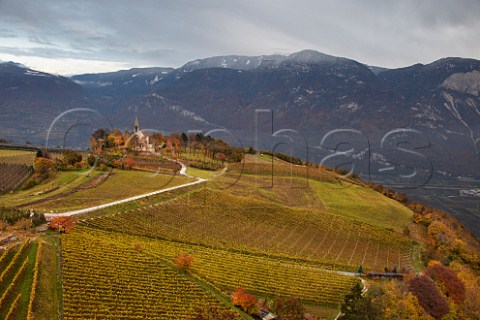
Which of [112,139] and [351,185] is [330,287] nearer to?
[351,185]

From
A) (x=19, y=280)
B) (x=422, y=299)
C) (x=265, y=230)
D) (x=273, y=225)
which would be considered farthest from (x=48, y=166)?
(x=422, y=299)

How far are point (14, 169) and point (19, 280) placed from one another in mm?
51705

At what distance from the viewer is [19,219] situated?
→ 44344 millimetres

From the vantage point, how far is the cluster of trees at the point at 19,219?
41.8 m

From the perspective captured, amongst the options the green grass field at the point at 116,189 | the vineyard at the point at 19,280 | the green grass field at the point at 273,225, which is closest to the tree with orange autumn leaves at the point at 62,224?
the green grass field at the point at 273,225

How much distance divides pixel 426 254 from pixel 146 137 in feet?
245

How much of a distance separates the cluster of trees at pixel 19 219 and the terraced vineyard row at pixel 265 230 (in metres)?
6.27

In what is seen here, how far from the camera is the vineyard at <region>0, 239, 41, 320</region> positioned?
91.2ft

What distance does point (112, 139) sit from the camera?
11156cm

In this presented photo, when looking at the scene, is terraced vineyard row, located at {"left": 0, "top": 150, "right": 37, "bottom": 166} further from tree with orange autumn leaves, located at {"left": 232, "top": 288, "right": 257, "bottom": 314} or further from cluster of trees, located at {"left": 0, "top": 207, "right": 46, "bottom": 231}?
tree with orange autumn leaves, located at {"left": 232, "top": 288, "right": 257, "bottom": 314}

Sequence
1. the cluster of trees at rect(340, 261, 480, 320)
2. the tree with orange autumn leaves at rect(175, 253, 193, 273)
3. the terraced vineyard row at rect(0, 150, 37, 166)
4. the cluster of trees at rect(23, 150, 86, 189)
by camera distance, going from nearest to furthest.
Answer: the tree with orange autumn leaves at rect(175, 253, 193, 273)
the cluster of trees at rect(340, 261, 480, 320)
the cluster of trees at rect(23, 150, 86, 189)
the terraced vineyard row at rect(0, 150, 37, 166)

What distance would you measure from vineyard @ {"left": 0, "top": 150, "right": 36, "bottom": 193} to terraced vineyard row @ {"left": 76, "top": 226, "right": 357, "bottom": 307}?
30596 millimetres

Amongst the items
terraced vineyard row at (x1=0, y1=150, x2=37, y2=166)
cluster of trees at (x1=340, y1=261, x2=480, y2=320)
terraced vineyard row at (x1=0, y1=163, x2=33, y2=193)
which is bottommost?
cluster of trees at (x1=340, y1=261, x2=480, y2=320)

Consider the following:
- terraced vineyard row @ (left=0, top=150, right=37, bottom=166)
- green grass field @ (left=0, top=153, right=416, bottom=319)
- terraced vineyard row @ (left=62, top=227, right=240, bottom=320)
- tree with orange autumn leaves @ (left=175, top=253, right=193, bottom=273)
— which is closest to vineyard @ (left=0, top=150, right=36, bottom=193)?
terraced vineyard row @ (left=0, top=150, right=37, bottom=166)
